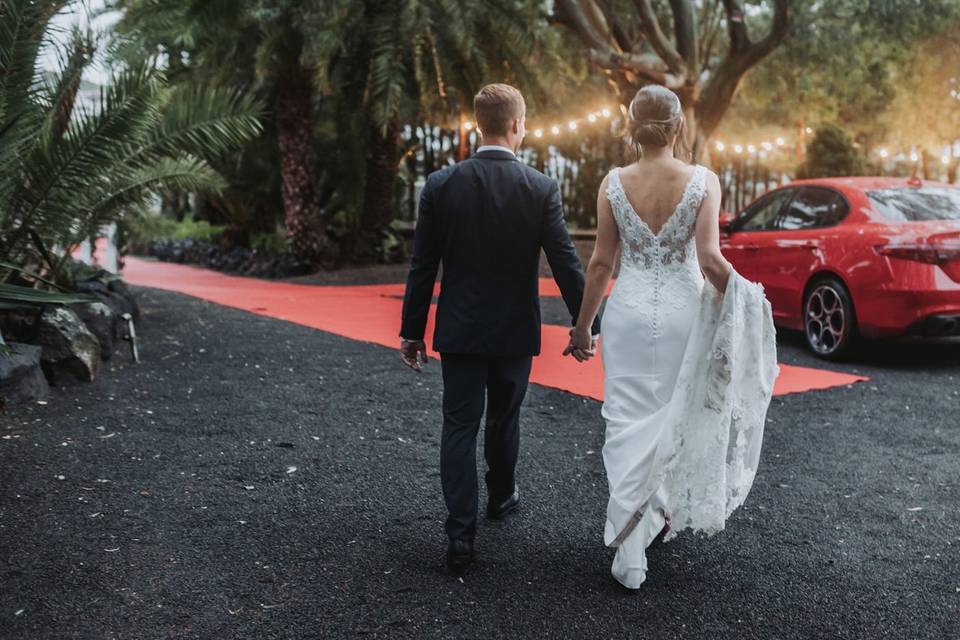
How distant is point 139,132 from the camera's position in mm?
7414

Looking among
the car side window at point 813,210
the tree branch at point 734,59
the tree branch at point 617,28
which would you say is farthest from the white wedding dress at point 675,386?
the tree branch at point 617,28

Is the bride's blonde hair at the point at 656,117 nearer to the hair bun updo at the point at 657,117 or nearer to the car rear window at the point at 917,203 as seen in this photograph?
the hair bun updo at the point at 657,117

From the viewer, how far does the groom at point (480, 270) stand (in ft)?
11.1

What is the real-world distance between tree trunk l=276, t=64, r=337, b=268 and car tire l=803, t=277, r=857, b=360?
36.3 ft

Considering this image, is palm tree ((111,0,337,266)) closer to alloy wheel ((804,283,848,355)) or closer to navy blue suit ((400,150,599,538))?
alloy wheel ((804,283,848,355))

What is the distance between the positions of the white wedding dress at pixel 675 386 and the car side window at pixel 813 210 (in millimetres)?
5067

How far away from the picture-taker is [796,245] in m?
8.22

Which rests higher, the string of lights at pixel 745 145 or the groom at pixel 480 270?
the string of lights at pixel 745 145

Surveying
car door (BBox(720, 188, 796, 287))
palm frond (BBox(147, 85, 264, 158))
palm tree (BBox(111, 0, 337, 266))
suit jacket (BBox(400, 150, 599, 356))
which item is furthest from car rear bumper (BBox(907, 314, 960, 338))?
palm tree (BBox(111, 0, 337, 266))

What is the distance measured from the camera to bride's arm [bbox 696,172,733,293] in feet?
10.6

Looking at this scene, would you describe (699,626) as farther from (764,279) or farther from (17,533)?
(764,279)

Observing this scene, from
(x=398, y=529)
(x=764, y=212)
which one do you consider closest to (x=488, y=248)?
(x=398, y=529)

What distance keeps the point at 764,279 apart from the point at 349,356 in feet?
13.2

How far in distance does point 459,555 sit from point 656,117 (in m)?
1.77
